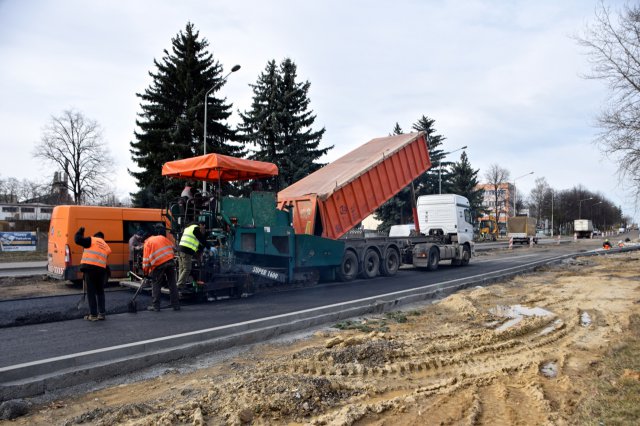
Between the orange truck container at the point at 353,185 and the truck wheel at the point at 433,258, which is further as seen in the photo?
the truck wheel at the point at 433,258

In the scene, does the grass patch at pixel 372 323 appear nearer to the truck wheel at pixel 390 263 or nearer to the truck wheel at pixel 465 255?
the truck wheel at pixel 390 263

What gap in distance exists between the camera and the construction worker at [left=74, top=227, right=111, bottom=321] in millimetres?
7516

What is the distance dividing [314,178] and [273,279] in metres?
4.12

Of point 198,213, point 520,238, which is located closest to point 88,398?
point 198,213

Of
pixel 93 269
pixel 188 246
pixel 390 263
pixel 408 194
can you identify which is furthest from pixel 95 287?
pixel 408 194

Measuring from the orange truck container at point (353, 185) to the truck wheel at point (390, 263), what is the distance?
214cm

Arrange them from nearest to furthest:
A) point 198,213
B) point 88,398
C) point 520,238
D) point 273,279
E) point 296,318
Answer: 1. point 88,398
2. point 296,318
3. point 198,213
4. point 273,279
5. point 520,238

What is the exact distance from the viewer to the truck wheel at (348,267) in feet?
44.8

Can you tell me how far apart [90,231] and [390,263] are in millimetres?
9110

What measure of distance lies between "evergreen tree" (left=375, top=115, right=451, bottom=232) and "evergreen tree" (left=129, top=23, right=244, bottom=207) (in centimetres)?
1335

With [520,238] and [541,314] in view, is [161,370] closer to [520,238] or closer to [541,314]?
[541,314]

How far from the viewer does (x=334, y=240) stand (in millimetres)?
12859

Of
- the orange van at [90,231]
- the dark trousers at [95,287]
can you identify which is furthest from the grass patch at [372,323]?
the orange van at [90,231]

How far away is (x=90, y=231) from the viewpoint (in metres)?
12.1
